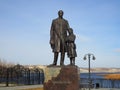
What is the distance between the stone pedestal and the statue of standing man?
19.6 inches

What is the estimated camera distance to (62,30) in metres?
18.5

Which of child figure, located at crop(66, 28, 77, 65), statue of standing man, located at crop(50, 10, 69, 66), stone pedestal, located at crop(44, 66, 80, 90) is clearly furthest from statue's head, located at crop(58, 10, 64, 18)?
stone pedestal, located at crop(44, 66, 80, 90)

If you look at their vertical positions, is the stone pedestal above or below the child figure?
below

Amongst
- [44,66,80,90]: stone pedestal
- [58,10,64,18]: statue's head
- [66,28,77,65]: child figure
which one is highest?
[58,10,64,18]: statue's head

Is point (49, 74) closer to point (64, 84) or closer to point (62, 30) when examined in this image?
point (64, 84)

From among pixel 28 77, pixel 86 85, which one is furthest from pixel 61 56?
pixel 28 77

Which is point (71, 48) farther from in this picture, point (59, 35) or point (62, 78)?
point (62, 78)

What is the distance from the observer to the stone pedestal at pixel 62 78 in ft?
57.8

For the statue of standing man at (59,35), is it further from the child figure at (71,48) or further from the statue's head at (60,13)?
the child figure at (71,48)

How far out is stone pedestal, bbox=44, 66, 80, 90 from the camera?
17.6 metres

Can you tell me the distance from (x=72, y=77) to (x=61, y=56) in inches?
48.5

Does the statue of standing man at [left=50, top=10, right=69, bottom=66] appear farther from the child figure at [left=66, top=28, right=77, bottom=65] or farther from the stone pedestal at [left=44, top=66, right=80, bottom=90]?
the stone pedestal at [left=44, top=66, right=80, bottom=90]

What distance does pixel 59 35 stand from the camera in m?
18.4

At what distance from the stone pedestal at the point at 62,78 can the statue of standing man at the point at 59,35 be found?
498mm
